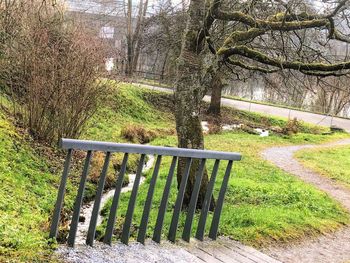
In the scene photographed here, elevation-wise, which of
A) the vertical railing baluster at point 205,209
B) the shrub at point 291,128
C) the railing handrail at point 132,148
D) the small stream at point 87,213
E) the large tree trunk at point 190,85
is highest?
the large tree trunk at point 190,85

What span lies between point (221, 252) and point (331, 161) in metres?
13.7

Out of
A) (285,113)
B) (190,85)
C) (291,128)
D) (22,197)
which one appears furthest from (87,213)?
(285,113)

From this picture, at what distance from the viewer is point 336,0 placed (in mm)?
5734

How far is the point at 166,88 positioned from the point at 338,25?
88.6ft

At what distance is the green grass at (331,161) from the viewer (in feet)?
46.6

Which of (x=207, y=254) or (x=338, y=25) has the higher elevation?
(x=338, y=25)

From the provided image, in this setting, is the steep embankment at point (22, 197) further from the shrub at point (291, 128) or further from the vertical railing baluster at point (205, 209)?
the shrub at point (291, 128)

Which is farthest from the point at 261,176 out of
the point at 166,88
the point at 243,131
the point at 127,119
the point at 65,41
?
the point at 166,88

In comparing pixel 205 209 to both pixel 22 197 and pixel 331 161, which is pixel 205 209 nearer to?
pixel 22 197

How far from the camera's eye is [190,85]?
7379 millimetres

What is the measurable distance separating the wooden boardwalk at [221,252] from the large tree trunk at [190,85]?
7.61 ft

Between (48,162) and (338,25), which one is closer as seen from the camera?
(338,25)

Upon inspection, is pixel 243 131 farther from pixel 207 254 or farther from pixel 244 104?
pixel 207 254

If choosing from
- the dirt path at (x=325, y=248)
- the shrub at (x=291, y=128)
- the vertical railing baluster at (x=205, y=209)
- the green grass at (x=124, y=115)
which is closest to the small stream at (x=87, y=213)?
the vertical railing baluster at (x=205, y=209)
